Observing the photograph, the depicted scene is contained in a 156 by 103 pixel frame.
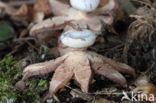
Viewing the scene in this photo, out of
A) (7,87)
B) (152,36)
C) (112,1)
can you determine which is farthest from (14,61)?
(152,36)

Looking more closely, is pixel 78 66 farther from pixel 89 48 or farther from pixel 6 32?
pixel 6 32

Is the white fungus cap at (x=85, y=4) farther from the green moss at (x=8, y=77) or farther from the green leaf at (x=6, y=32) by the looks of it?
the green leaf at (x=6, y=32)

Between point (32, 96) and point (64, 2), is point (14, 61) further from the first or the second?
point (64, 2)

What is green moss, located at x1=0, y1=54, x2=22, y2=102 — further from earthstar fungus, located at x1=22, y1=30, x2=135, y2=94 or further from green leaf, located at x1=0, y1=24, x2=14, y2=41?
green leaf, located at x1=0, y1=24, x2=14, y2=41

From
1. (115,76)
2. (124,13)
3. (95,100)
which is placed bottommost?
(95,100)

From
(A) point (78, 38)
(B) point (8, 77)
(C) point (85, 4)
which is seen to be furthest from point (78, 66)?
(B) point (8, 77)

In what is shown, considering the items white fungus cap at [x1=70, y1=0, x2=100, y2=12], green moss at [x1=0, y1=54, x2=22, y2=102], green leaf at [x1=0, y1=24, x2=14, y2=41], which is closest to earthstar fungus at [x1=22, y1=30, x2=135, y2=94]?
green moss at [x1=0, y1=54, x2=22, y2=102]

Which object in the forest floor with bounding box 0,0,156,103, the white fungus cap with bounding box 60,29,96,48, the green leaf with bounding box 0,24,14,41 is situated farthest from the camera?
the green leaf with bounding box 0,24,14,41

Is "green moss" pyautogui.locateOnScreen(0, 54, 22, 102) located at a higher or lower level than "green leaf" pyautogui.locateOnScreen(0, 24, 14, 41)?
lower
